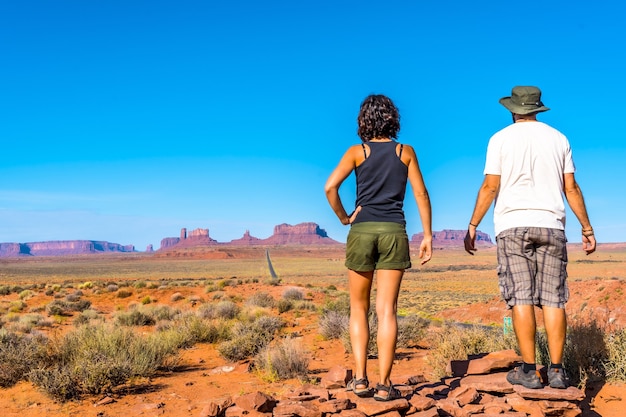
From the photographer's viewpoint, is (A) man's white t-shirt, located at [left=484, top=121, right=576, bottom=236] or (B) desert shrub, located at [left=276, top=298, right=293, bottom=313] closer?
(A) man's white t-shirt, located at [left=484, top=121, right=576, bottom=236]

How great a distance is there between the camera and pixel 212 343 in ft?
38.1

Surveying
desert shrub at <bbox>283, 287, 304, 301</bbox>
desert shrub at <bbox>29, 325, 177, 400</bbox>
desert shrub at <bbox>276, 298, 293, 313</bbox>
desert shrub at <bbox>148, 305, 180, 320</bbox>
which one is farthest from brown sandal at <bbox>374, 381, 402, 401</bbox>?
desert shrub at <bbox>283, 287, 304, 301</bbox>

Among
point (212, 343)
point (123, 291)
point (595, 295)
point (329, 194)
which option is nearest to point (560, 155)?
point (329, 194)

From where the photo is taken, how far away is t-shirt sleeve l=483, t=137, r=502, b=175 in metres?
4.85

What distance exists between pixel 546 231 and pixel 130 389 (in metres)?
5.69

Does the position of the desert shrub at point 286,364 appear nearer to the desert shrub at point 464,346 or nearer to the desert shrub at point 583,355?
the desert shrub at point 464,346

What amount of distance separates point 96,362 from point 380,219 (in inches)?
198

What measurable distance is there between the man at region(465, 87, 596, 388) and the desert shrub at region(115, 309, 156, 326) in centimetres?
1290

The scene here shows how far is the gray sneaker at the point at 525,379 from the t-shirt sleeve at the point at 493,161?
1.71 metres

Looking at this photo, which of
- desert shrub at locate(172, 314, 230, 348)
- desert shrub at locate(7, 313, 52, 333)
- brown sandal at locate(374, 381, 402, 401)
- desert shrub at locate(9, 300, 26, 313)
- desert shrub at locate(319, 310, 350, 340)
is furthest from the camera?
desert shrub at locate(9, 300, 26, 313)

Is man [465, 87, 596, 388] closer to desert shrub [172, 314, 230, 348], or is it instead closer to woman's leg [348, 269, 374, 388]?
woman's leg [348, 269, 374, 388]

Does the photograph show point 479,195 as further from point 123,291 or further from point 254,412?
point 123,291

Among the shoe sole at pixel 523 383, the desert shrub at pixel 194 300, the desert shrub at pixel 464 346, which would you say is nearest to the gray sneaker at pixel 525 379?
the shoe sole at pixel 523 383

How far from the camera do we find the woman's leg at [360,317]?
4.54m
